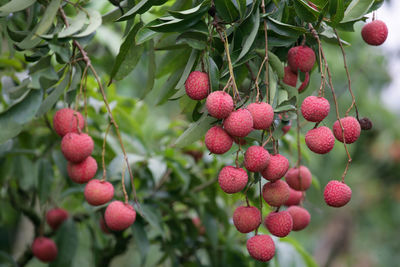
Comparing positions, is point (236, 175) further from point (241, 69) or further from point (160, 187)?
point (160, 187)

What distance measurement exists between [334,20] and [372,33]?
0.42 feet

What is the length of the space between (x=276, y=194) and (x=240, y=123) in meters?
0.16

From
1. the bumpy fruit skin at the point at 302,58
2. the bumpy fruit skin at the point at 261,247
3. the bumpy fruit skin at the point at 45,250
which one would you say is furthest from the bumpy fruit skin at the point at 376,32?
the bumpy fruit skin at the point at 45,250

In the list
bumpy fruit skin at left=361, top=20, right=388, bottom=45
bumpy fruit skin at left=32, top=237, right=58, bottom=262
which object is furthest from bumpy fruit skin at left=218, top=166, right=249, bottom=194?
bumpy fruit skin at left=32, top=237, right=58, bottom=262

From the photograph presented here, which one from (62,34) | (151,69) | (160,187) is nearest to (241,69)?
(151,69)

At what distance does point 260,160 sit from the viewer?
714 millimetres

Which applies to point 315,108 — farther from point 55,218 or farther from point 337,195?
point 55,218

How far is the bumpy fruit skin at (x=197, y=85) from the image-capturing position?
746mm

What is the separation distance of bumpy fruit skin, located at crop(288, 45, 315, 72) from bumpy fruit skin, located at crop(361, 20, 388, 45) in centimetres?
13

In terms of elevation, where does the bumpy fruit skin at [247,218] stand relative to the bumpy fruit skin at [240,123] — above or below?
below

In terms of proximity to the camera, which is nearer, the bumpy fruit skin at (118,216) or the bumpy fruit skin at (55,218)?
the bumpy fruit skin at (118,216)

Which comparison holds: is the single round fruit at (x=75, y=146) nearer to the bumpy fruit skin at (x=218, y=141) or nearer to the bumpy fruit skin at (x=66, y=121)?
the bumpy fruit skin at (x=66, y=121)

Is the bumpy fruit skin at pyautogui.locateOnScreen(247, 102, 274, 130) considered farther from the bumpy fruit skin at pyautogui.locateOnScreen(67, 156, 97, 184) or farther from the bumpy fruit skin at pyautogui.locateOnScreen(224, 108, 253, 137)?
the bumpy fruit skin at pyautogui.locateOnScreen(67, 156, 97, 184)

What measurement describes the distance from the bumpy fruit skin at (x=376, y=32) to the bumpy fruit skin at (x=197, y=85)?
0.32m
